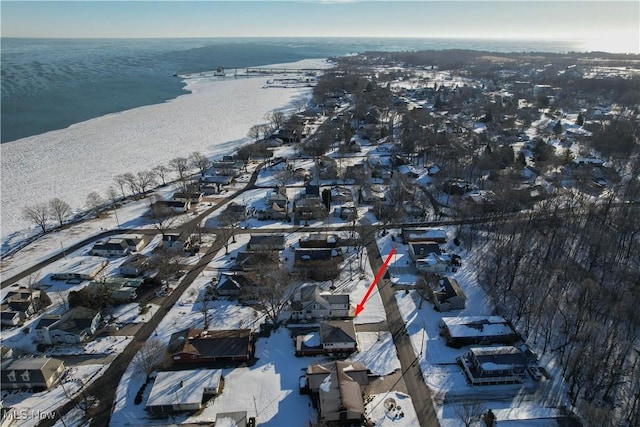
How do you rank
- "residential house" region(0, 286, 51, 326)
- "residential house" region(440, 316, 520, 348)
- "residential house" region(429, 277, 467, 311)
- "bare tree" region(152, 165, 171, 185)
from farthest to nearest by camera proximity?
"bare tree" region(152, 165, 171, 185) < "residential house" region(429, 277, 467, 311) < "residential house" region(0, 286, 51, 326) < "residential house" region(440, 316, 520, 348)

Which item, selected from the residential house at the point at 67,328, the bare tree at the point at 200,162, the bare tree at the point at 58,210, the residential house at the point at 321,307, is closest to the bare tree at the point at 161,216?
the bare tree at the point at 58,210

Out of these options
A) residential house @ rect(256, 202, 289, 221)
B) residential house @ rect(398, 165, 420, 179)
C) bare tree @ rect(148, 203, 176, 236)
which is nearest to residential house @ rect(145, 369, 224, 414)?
bare tree @ rect(148, 203, 176, 236)

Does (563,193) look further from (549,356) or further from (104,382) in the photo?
(104,382)

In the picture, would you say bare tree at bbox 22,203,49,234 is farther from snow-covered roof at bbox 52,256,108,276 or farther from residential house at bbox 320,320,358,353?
residential house at bbox 320,320,358,353

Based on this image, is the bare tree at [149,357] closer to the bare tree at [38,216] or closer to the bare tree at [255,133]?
the bare tree at [38,216]

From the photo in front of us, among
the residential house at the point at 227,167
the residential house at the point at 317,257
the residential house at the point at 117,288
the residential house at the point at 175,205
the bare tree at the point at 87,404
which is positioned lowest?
the bare tree at the point at 87,404

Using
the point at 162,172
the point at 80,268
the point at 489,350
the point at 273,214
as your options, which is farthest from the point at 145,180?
the point at 489,350

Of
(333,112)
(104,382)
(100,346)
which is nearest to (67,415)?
(104,382)
